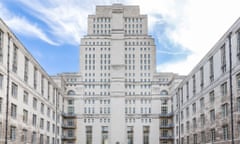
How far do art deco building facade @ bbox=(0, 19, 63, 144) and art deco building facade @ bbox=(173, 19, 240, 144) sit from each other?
25.9 meters

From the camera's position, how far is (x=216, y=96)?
45.8 meters

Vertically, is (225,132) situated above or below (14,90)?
below

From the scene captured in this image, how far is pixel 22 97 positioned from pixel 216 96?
26278 mm

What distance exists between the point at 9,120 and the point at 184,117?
1475 inches

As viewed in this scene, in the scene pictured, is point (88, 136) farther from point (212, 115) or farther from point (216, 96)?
point (216, 96)

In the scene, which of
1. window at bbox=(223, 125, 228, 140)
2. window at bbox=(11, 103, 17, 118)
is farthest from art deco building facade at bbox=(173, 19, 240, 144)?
window at bbox=(11, 103, 17, 118)

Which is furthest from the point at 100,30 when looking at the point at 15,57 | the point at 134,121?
the point at 15,57

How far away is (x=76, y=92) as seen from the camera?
95.4 metres

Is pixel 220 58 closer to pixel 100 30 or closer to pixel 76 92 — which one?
pixel 76 92

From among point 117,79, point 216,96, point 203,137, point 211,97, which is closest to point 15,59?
point 216,96

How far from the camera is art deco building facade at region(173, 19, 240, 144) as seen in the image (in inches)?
1526

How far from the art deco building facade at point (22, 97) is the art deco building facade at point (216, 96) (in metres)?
25.9

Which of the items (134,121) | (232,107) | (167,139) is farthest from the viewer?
(134,121)

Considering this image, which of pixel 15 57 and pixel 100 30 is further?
pixel 100 30
